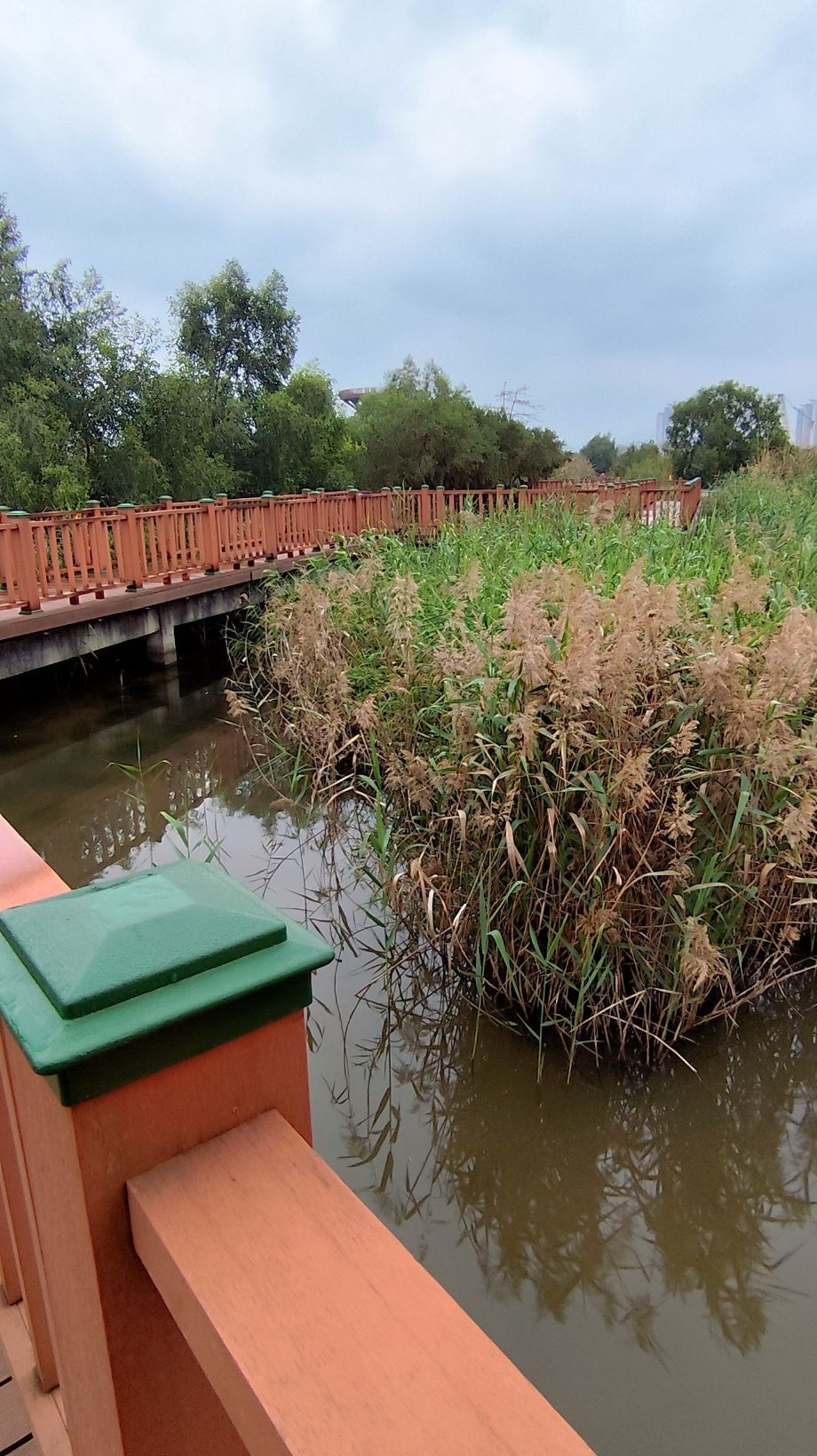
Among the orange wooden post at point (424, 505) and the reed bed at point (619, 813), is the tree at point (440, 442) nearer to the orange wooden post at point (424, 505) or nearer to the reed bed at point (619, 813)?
the orange wooden post at point (424, 505)

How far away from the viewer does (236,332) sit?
A: 22172 millimetres

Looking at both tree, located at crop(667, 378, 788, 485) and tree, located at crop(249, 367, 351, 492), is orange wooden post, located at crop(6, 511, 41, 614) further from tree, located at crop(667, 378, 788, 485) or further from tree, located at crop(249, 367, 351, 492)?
tree, located at crop(667, 378, 788, 485)

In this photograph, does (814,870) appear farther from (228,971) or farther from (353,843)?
(228,971)

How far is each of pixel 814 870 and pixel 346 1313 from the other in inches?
111

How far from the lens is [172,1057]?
2.18 feet

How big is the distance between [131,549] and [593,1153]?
7000 millimetres

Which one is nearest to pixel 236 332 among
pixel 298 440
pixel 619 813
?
pixel 298 440

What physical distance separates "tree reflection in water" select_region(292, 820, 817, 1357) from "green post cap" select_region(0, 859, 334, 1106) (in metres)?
1.91

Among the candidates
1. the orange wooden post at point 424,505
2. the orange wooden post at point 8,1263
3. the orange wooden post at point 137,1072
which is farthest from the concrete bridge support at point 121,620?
the orange wooden post at point 137,1072

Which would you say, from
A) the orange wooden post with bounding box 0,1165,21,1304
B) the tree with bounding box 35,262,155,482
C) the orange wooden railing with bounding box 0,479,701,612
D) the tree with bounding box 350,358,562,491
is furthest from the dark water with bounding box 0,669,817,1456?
the tree with bounding box 350,358,562,491

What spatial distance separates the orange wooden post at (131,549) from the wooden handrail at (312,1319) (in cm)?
797

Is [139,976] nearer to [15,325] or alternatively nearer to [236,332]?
[15,325]

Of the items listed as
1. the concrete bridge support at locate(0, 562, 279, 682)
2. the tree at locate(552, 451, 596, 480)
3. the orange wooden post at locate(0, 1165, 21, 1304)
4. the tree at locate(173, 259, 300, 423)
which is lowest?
the orange wooden post at locate(0, 1165, 21, 1304)

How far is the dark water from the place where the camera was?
1918mm
